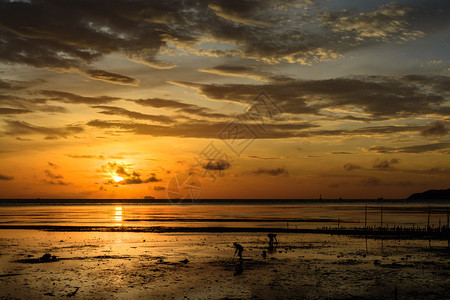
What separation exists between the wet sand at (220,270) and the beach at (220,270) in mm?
54

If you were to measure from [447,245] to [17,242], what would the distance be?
44.4 m

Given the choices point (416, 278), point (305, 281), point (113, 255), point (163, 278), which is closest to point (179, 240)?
point (113, 255)

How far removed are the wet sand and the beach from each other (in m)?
0.05

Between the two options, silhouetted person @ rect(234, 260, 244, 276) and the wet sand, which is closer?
the wet sand

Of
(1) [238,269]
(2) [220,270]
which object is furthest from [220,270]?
(1) [238,269]

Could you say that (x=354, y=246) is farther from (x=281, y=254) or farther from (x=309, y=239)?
(x=281, y=254)

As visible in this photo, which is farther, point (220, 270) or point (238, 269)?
point (238, 269)

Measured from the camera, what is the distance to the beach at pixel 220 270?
21672mm

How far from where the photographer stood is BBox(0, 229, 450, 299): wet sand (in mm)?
21672

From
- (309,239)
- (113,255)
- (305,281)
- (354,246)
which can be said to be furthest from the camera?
(309,239)

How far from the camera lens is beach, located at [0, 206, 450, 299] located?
21.7m

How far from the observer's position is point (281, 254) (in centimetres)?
3459

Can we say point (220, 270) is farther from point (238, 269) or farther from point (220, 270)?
point (238, 269)

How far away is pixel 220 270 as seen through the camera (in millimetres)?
27719
